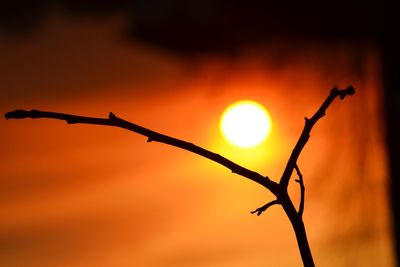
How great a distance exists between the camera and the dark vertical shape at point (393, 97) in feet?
5.73

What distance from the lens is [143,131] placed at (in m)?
0.45

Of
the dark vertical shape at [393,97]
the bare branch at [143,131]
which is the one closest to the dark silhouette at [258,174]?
the bare branch at [143,131]

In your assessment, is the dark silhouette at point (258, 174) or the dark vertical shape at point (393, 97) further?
the dark vertical shape at point (393, 97)

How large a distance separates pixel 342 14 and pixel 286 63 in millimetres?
384

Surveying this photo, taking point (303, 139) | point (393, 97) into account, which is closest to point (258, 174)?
point (303, 139)

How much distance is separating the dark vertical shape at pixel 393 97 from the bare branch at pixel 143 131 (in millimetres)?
1320

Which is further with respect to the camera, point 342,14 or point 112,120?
point 342,14

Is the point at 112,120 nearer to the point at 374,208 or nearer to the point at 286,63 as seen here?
the point at 374,208

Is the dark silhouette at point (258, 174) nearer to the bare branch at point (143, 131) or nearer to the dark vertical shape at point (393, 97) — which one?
the bare branch at point (143, 131)

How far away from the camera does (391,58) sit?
1.87m

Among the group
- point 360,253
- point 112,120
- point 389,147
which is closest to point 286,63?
point 389,147

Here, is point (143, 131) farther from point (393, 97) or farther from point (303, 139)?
point (393, 97)

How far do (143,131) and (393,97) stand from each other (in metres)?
1.54

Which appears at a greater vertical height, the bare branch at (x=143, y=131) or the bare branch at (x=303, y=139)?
the bare branch at (x=303, y=139)
